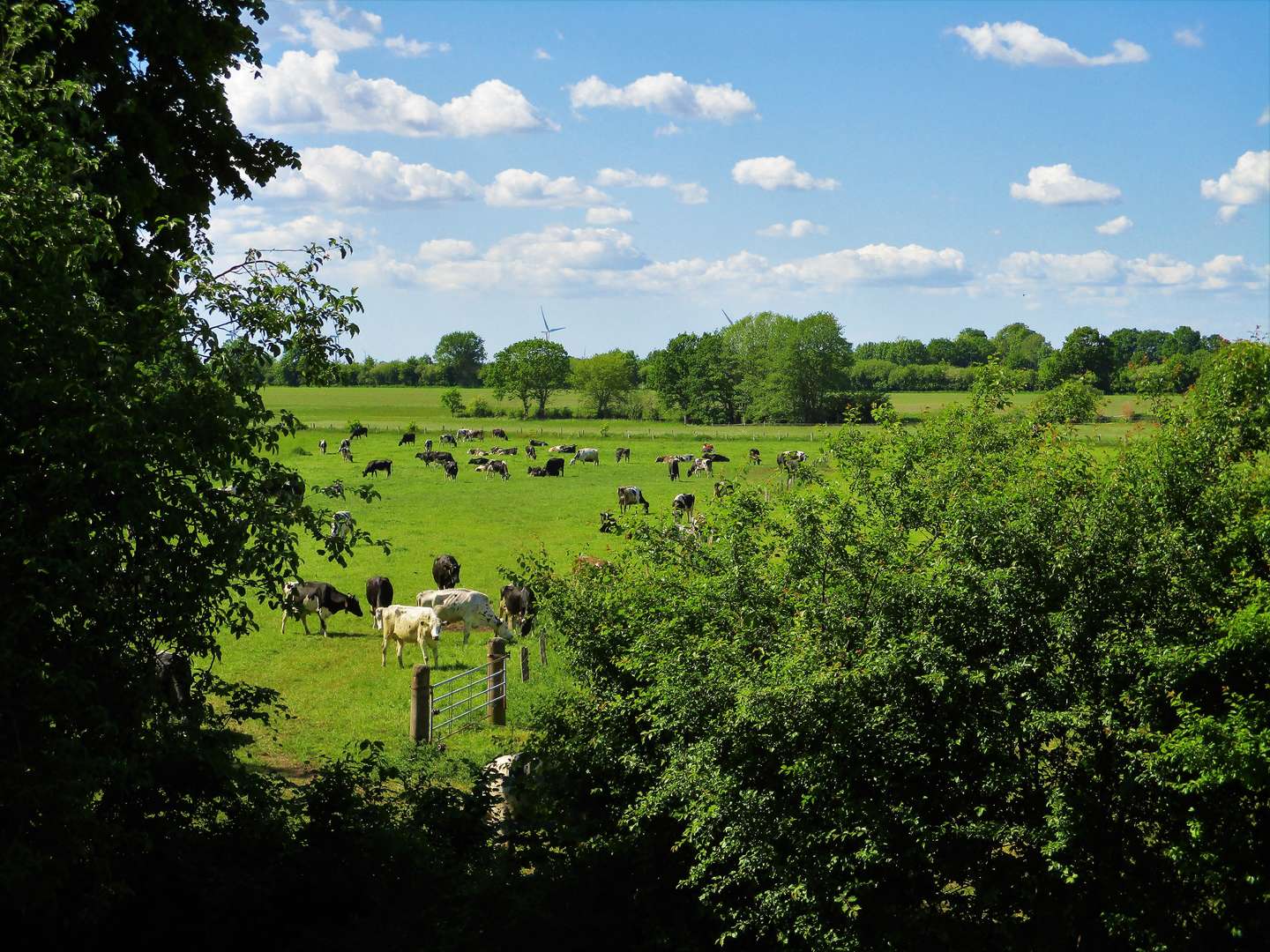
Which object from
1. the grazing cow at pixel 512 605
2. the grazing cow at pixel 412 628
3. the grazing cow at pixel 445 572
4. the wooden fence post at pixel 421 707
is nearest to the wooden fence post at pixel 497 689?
the wooden fence post at pixel 421 707

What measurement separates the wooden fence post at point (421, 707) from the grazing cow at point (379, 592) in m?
9.46

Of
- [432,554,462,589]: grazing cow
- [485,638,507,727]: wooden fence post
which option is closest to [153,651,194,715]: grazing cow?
[485,638,507,727]: wooden fence post

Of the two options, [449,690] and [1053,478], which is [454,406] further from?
[1053,478]

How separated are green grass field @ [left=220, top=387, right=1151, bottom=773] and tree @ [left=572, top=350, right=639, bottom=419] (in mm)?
36723

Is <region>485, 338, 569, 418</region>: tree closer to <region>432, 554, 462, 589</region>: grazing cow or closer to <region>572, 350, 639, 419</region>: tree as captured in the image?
<region>572, 350, 639, 419</region>: tree

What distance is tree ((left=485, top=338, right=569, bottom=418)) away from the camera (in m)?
123

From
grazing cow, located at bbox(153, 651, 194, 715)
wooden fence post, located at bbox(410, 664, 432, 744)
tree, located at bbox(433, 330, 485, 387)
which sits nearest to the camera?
grazing cow, located at bbox(153, 651, 194, 715)

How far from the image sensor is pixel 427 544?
116ft

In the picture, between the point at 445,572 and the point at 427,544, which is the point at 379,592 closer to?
the point at 445,572

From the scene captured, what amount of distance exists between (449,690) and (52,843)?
39.1 feet

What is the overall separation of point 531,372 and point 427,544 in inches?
3493

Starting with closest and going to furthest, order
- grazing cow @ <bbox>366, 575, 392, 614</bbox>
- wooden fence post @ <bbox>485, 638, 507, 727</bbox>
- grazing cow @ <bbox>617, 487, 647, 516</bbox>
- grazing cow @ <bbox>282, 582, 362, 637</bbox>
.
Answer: wooden fence post @ <bbox>485, 638, 507, 727</bbox> < grazing cow @ <bbox>282, 582, 362, 637</bbox> < grazing cow @ <bbox>366, 575, 392, 614</bbox> < grazing cow @ <bbox>617, 487, 647, 516</bbox>

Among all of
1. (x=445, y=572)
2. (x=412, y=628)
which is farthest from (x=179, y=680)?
(x=445, y=572)

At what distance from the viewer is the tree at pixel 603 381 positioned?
126 metres
